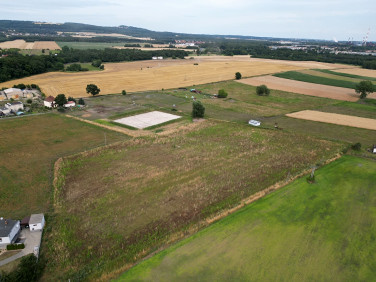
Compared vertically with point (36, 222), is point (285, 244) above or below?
below

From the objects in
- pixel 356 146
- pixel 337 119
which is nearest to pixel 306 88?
pixel 337 119

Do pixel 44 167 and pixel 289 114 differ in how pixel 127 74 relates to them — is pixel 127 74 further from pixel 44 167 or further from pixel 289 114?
pixel 44 167

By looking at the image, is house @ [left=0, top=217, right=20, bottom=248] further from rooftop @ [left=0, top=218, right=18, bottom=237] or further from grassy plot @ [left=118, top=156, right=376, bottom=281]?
grassy plot @ [left=118, top=156, right=376, bottom=281]

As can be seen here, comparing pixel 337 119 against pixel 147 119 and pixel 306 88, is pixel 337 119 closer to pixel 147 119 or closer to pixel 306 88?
pixel 306 88

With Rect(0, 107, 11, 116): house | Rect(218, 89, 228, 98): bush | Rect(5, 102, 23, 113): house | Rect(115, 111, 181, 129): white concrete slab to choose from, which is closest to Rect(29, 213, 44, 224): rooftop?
Rect(115, 111, 181, 129): white concrete slab

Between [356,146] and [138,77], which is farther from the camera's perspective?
[138,77]

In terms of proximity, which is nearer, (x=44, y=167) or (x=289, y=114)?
(x=44, y=167)

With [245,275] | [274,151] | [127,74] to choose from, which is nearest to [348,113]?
[274,151]
